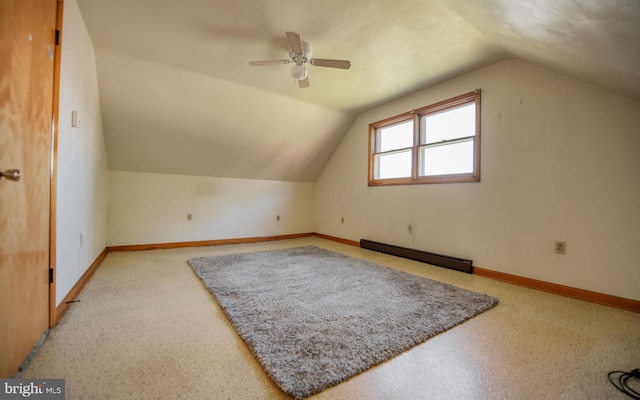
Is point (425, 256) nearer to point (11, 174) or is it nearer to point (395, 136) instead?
point (395, 136)

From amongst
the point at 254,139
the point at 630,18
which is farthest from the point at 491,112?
the point at 254,139

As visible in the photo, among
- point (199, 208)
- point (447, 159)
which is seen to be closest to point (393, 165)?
point (447, 159)

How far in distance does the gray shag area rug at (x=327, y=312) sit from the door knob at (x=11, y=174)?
1269mm

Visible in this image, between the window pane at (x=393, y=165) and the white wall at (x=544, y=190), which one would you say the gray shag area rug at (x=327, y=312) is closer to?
the white wall at (x=544, y=190)

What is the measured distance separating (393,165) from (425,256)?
147 cm

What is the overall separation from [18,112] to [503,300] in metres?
3.25

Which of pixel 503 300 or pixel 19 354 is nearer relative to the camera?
pixel 19 354

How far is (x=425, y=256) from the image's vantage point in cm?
323

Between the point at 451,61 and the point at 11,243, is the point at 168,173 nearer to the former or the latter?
the point at 11,243

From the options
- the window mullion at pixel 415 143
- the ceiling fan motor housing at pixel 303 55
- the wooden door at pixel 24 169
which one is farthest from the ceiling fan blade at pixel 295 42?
the window mullion at pixel 415 143

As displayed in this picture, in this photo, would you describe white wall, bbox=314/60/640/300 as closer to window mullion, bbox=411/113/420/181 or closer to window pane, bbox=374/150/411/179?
window mullion, bbox=411/113/420/181

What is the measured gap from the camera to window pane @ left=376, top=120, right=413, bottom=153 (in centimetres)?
374

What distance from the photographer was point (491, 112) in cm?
277

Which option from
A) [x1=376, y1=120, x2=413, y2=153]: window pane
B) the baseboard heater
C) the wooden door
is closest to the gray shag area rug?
the baseboard heater
